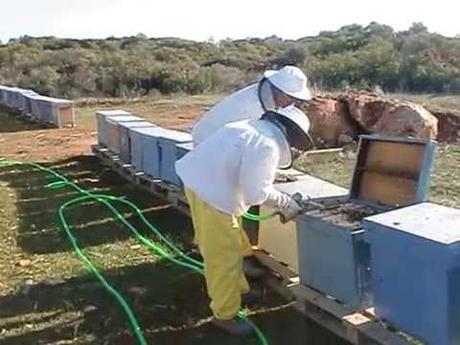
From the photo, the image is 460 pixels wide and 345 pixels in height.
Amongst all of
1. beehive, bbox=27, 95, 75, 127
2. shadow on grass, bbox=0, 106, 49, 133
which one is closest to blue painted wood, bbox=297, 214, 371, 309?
beehive, bbox=27, 95, 75, 127

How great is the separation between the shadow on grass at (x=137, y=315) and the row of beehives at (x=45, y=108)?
9.47 metres

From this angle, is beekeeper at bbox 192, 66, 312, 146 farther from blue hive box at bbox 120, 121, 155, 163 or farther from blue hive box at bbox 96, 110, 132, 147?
blue hive box at bbox 96, 110, 132, 147

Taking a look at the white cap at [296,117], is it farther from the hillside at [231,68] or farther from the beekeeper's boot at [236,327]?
the hillside at [231,68]

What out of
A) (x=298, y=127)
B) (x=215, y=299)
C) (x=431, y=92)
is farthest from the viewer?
(x=431, y=92)

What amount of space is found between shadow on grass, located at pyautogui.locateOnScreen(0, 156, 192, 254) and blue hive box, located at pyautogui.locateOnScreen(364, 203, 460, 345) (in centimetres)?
266

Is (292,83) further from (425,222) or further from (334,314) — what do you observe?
(334,314)

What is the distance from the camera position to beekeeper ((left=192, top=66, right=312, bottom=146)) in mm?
3836

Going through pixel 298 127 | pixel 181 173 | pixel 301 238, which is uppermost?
pixel 298 127

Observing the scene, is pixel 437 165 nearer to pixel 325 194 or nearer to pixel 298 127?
pixel 325 194

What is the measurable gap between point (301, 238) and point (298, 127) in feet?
2.25

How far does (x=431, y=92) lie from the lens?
72.0 feet

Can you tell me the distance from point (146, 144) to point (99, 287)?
256cm

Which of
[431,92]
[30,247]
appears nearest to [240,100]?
[30,247]

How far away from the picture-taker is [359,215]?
3865mm
